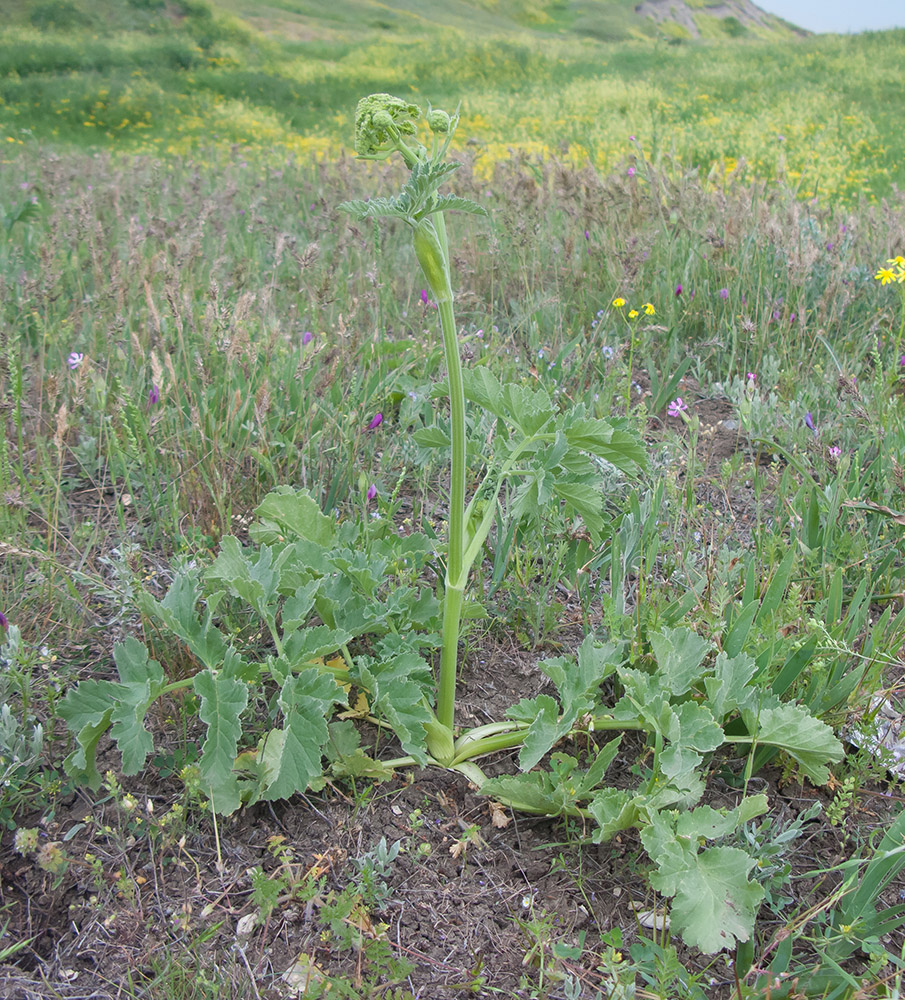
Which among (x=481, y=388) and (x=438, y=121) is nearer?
(x=438, y=121)

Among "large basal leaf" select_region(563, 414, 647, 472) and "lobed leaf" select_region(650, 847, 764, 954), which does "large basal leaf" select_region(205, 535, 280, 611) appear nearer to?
"large basal leaf" select_region(563, 414, 647, 472)

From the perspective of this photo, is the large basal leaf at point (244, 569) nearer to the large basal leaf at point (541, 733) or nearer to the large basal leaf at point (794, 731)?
the large basal leaf at point (541, 733)

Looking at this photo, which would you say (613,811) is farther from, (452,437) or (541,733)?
(452,437)

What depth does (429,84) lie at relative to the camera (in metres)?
16.4

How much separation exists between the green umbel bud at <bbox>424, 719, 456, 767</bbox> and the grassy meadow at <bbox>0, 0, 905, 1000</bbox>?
0.05 metres

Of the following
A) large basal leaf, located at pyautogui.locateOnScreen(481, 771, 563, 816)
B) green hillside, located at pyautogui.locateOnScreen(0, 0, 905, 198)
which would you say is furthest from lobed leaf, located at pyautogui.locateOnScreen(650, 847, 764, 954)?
green hillside, located at pyautogui.locateOnScreen(0, 0, 905, 198)

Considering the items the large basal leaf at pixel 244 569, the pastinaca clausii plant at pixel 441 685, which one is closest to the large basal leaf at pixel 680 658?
the pastinaca clausii plant at pixel 441 685

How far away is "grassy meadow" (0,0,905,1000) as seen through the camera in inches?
48.1

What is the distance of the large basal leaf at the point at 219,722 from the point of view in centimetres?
124

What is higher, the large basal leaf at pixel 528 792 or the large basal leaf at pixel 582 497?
the large basal leaf at pixel 582 497

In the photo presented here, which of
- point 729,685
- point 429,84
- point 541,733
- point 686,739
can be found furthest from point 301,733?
point 429,84

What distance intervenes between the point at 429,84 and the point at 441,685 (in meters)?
17.8

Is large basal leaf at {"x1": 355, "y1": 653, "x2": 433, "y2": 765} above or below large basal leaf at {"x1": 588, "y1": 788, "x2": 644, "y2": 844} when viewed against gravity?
above

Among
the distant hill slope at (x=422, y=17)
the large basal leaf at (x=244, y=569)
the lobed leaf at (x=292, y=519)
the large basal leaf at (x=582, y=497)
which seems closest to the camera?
the large basal leaf at (x=244, y=569)
